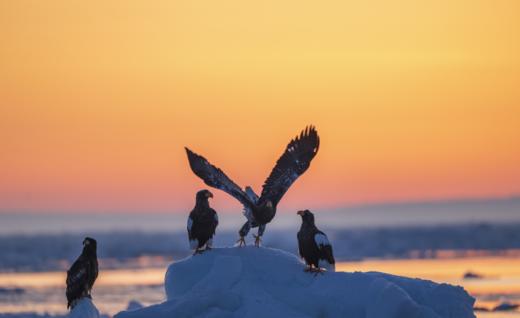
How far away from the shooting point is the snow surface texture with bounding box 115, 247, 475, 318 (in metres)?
17.8

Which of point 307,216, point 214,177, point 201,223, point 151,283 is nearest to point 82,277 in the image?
point 201,223

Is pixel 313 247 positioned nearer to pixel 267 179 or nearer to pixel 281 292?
pixel 281 292

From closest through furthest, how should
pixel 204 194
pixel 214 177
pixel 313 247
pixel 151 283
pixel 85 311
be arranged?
pixel 85 311
pixel 313 247
pixel 204 194
pixel 214 177
pixel 151 283

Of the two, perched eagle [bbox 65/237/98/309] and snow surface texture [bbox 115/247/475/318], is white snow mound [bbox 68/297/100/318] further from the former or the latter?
snow surface texture [bbox 115/247/475/318]

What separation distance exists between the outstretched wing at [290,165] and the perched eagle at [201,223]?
4.73 feet

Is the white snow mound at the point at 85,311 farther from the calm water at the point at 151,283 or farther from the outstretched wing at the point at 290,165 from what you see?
the calm water at the point at 151,283

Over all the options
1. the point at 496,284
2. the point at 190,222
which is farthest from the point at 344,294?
the point at 496,284

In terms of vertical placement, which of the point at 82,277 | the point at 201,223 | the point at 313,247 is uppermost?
the point at 201,223

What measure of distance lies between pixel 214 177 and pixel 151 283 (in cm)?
1791

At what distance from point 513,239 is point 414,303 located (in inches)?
2110

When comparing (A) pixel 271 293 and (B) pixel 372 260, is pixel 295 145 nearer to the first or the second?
(A) pixel 271 293

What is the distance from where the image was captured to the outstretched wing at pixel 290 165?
874 inches

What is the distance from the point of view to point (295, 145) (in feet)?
78.8

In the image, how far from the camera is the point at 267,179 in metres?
22.5
